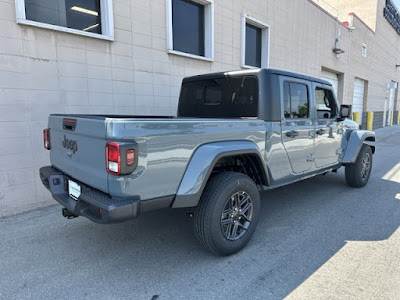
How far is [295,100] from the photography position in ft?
12.5

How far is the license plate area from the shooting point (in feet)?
8.75

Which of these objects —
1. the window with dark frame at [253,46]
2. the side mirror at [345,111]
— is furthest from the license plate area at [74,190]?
the window with dark frame at [253,46]

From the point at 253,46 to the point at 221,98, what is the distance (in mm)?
6263

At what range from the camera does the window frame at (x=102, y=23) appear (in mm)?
4117

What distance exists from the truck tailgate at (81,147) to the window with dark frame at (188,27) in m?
4.41

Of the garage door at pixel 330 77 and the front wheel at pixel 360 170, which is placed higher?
the garage door at pixel 330 77

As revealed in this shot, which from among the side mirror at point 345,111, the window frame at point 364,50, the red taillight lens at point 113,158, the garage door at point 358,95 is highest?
the window frame at point 364,50

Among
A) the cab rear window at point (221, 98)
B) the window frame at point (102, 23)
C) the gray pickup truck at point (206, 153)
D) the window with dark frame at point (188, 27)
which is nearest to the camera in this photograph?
the gray pickup truck at point (206, 153)

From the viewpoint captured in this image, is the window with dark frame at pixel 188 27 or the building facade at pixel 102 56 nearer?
the building facade at pixel 102 56

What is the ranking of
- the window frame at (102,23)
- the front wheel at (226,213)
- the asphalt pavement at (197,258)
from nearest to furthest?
the asphalt pavement at (197,258), the front wheel at (226,213), the window frame at (102,23)

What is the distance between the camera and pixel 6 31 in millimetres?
4051

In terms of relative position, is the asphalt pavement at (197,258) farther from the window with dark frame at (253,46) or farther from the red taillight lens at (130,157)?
the window with dark frame at (253,46)

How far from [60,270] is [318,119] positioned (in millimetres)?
3879

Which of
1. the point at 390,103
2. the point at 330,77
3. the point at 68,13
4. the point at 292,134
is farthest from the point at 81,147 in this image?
the point at 390,103
